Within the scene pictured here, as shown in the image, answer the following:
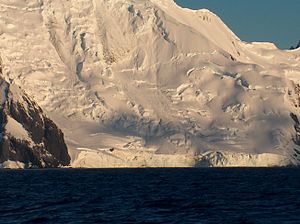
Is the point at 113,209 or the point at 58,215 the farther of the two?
the point at 113,209

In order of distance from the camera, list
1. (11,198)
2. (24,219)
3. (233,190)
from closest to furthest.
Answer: (24,219) < (11,198) < (233,190)

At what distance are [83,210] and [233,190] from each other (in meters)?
42.4

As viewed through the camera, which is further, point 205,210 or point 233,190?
point 233,190

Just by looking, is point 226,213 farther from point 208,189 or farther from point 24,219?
point 208,189

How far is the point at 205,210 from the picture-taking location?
10688 cm

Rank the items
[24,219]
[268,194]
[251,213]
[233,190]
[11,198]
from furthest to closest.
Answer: [233,190]
[268,194]
[11,198]
[251,213]
[24,219]

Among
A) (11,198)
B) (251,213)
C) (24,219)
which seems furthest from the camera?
(11,198)

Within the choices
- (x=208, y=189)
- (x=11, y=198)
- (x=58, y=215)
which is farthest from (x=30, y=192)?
(x=58, y=215)

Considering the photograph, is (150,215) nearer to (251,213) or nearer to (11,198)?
(251,213)

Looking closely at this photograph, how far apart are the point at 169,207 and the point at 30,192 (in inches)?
1268

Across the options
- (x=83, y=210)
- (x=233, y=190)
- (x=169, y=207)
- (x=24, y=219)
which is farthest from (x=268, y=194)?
(x=24, y=219)

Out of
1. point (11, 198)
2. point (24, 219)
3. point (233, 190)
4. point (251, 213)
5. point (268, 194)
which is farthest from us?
point (233, 190)

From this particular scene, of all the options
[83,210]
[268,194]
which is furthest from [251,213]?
[268,194]

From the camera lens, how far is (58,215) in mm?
100688
